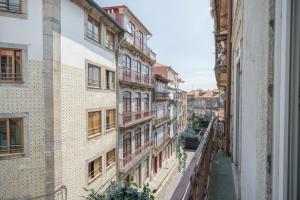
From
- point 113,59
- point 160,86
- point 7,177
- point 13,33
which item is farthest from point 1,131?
point 160,86

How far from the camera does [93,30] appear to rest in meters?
12.3

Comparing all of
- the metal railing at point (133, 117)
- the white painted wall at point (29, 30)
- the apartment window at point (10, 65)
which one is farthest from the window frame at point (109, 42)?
the apartment window at point (10, 65)

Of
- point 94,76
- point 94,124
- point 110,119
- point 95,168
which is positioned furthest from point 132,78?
point 95,168

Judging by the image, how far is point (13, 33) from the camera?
8781 millimetres

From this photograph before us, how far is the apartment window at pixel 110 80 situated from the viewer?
1423cm

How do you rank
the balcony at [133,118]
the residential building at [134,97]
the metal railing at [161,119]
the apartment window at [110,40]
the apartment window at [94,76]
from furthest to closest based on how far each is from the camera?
the metal railing at [161,119] → the balcony at [133,118] → the residential building at [134,97] → the apartment window at [110,40] → the apartment window at [94,76]

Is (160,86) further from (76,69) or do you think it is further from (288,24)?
(288,24)

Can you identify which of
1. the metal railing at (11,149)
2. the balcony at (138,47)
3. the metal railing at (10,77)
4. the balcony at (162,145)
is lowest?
the balcony at (162,145)

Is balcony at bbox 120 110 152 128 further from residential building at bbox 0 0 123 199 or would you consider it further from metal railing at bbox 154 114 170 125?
residential building at bbox 0 0 123 199

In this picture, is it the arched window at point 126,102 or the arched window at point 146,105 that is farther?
the arched window at point 146,105

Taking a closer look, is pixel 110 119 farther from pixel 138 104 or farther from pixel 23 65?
pixel 23 65

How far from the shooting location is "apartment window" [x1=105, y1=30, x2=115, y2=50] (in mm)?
13933

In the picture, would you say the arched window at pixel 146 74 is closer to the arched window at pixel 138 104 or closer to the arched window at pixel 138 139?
the arched window at pixel 138 104

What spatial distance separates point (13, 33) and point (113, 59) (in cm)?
679
